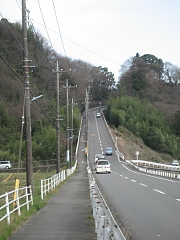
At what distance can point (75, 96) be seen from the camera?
3994 inches

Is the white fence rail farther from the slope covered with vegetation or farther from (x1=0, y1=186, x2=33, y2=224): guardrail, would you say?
the slope covered with vegetation

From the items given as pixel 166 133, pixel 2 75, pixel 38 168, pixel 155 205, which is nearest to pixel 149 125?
pixel 166 133

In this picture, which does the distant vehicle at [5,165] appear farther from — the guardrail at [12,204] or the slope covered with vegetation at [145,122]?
the slope covered with vegetation at [145,122]

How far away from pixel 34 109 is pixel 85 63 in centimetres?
9111

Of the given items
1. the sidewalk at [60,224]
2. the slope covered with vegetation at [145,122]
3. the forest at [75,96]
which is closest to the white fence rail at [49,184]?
the sidewalk at [60,224]

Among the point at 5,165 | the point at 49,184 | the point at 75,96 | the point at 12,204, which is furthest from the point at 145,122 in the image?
the point at 12,204

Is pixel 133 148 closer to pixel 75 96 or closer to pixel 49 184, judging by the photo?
pixel 75 96

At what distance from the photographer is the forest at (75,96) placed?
43231 mm

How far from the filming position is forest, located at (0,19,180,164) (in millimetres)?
43231

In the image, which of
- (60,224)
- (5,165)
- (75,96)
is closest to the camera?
(60,224)

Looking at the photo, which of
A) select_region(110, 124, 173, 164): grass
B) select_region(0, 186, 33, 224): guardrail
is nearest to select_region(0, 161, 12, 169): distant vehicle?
select_region(110, 124, 173, 164): grass

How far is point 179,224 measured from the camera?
11.0m

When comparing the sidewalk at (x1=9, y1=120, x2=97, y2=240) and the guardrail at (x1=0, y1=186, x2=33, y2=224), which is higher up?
the guardrail at (x1=0, y1=186, x2=33, y2=224)

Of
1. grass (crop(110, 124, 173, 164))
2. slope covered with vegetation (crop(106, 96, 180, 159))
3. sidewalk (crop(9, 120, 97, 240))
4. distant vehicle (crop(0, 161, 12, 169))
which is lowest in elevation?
sidewalk (crop(9, 120, 97, 240))
